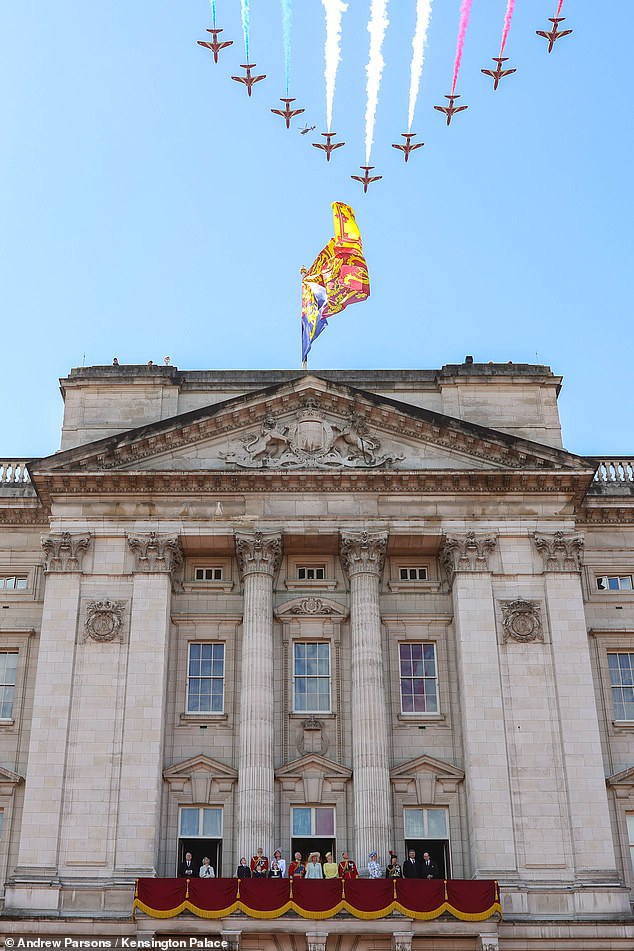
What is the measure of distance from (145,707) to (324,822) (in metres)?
6.45

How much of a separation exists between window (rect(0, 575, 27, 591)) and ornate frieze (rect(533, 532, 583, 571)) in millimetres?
17204

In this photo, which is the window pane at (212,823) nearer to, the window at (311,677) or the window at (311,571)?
the window at (311,677)

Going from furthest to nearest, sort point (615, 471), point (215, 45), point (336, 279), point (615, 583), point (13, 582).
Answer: point (336, 279) → point (615, 471) → point (615, 583) → point (13, 582) → point (215, 45)

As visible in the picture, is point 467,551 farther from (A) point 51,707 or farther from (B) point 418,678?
(A) point 51,707

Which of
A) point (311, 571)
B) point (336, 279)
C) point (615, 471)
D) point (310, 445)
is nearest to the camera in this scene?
point (311, 571)

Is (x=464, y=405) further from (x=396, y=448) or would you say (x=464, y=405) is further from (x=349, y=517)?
(x=349, y=517)

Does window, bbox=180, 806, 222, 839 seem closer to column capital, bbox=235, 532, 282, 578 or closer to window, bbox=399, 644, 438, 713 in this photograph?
window, bbox=399, 644, 438, 713

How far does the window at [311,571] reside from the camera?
4184 cm

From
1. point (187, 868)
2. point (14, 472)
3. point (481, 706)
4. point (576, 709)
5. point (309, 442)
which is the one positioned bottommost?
point (187, 868)

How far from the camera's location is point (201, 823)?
3809 centimetres

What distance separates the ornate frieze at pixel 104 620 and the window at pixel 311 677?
5709 millimetres

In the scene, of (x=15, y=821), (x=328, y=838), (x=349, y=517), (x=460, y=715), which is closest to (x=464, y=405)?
(x=349, y=517)

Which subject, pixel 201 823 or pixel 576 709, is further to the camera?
pixel 576 709

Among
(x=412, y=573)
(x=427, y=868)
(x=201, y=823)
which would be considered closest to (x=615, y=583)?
(x=412, y=573)
